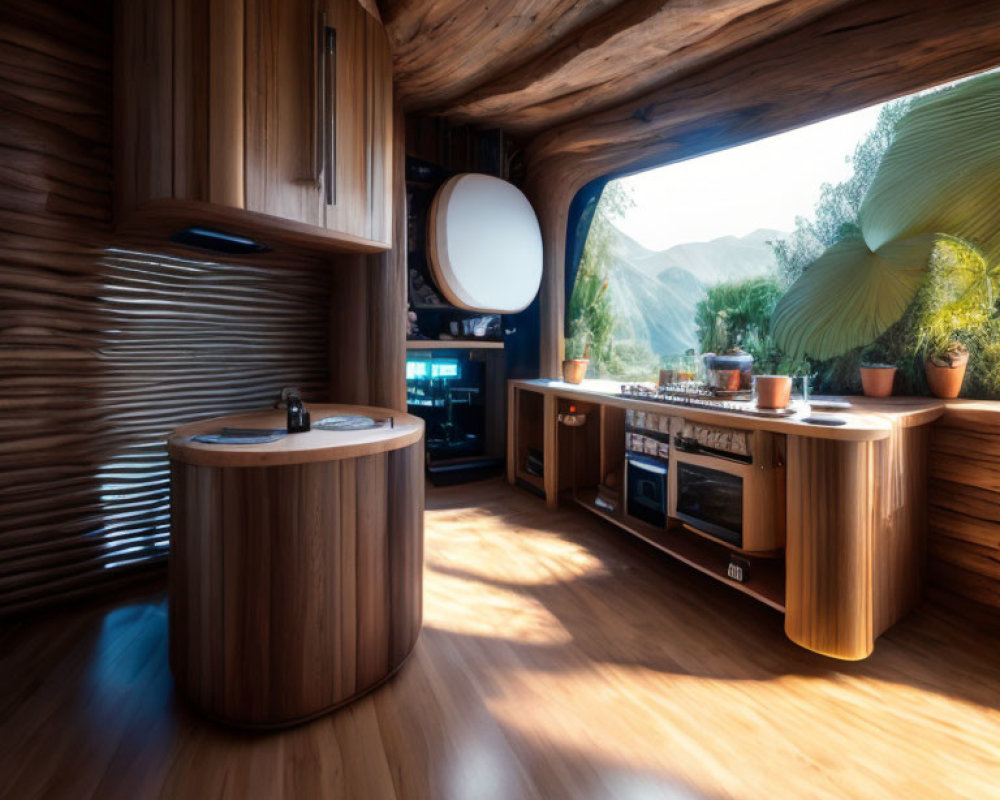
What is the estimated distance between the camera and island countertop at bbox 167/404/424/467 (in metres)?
1.14

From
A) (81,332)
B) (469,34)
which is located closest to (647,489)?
(469,34)

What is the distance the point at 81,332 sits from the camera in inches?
69.9

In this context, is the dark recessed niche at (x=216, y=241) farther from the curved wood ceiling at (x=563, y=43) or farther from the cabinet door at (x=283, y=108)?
the curved wood ceiling at (x=563, y=43)

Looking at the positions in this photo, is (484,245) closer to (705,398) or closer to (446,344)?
(446,344)

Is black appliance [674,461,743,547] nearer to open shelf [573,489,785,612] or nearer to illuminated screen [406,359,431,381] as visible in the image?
open shelf [573,489,785,612]

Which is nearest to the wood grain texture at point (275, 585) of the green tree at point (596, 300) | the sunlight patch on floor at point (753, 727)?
the sunlight patch on floor at point (753, 727)

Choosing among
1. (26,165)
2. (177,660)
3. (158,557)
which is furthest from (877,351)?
(26,165)

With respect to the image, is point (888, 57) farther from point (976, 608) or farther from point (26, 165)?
point (26, 165)

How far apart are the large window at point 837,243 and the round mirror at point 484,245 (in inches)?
31.9

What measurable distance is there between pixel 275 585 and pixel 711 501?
5.20ft

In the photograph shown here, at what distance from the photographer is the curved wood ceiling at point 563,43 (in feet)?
6.44

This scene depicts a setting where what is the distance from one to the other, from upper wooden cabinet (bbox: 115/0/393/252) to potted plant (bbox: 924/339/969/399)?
241 centimetres

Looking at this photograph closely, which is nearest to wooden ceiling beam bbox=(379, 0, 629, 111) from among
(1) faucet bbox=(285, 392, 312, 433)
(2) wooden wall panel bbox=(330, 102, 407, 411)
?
(2) wooden wall panel bbox=(330, 102, 407, 411)

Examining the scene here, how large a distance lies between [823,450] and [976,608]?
1120 mm
